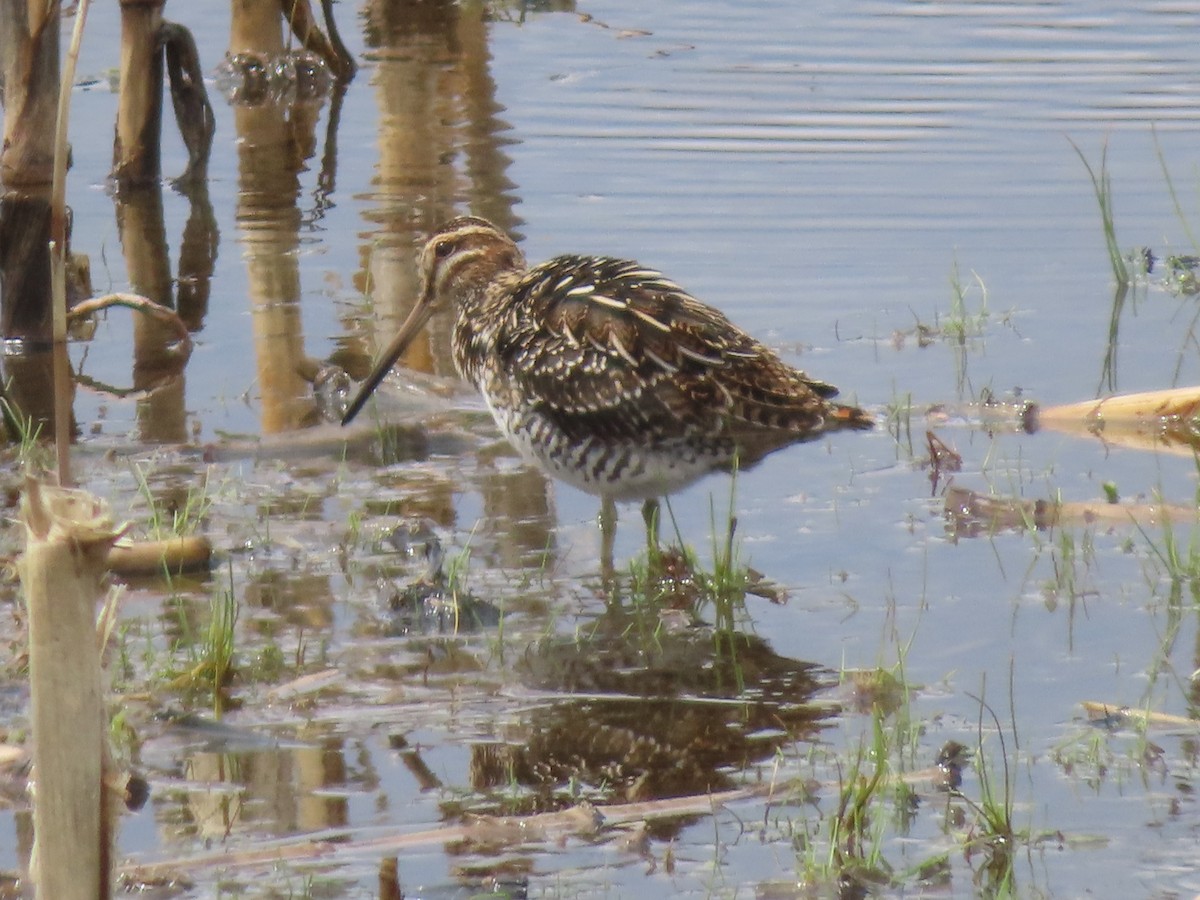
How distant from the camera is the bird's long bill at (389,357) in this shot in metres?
6.41

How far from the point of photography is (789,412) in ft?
18.0

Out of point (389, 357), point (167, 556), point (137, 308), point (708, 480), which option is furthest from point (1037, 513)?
point (137, 308)

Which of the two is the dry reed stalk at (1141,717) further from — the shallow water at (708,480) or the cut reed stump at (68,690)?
the cut reed stump at (68,690)

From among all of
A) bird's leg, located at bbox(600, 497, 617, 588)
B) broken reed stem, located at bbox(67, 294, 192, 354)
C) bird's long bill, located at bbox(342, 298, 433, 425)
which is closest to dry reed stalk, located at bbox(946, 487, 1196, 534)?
bird's leg, located at bbox(600, 497, 617, 588)

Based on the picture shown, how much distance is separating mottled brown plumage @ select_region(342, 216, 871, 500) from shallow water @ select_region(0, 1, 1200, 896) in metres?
0.29

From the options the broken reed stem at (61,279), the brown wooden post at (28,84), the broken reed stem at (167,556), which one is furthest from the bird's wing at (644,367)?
the broken reed stem at (61,279)

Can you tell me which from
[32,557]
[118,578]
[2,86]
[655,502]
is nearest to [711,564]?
[655,502]

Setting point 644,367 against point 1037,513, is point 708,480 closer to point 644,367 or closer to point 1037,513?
point 644,367

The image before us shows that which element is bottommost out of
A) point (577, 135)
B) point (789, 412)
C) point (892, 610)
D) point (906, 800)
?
point (906, 800)

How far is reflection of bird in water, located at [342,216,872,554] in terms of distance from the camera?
215 inches

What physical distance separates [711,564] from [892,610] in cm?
60

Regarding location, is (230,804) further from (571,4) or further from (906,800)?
(571,4)

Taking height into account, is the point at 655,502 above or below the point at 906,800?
above

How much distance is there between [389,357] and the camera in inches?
258
